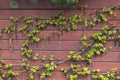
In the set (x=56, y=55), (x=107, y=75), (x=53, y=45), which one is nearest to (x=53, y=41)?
(x=53, y=45)

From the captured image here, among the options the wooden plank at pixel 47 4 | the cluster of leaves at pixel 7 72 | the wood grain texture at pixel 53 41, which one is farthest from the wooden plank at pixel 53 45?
the wooden plank at pixel 47 4

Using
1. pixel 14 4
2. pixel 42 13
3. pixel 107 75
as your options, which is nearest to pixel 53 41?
pixel 42 13

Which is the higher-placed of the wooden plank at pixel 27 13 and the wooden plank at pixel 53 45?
the wooden plank at pixel 27 13

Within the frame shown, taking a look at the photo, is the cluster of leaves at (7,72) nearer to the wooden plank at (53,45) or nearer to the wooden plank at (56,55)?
the wooden plank at (56,55)

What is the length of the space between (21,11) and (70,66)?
2.65ft

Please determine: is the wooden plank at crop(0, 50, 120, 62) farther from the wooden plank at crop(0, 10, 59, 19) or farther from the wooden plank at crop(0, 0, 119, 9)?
the wooden plank at crop(0, 0, 119, 9)

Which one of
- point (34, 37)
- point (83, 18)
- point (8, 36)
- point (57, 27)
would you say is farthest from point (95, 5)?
point (8, 36)

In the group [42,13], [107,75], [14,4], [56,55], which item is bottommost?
[107,75]

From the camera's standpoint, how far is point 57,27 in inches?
162

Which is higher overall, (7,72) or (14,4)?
(14,4)

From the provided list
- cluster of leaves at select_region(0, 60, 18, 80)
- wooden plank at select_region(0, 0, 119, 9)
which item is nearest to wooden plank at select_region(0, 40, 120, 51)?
cluster of leaves at select_region(0, 60, 18, 80)

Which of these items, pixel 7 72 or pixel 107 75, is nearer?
pixel 107 75

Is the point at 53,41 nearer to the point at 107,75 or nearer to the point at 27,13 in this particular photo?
the point at 27,13

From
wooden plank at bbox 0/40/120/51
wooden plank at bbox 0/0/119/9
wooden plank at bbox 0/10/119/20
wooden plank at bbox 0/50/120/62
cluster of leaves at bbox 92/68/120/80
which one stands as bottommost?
cluster of leaves at bbox 92/68/120/80
